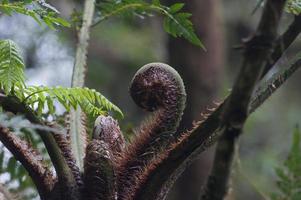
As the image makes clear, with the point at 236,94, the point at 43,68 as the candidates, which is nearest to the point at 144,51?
the point at 43,68

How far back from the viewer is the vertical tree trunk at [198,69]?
8.27 ft

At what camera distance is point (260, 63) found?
0.60m

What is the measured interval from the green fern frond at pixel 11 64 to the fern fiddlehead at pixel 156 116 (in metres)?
0.17

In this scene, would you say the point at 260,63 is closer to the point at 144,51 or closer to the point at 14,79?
the point at 14,79

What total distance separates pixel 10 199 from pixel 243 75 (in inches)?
18.1

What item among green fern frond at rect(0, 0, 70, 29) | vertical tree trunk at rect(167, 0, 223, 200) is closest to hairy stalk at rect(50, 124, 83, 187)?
green fern frond at rect(0, 0, 70, 29)

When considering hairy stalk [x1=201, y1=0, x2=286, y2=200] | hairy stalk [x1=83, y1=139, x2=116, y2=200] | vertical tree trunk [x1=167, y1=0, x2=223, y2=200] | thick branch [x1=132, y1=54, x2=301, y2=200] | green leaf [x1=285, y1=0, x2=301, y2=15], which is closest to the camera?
hairy stalk [x1=201, y1=0, x2=286, y2=200]

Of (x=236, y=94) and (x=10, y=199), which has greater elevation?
(x=236, y=94)

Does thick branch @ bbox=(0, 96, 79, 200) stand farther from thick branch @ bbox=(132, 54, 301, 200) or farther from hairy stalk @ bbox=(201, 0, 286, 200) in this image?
hairy stalk @ bbox=(201, 0, 286, 200)

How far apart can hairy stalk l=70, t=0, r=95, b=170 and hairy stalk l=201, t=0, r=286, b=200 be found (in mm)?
394

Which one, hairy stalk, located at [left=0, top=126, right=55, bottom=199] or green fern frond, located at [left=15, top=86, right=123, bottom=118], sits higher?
green fern frond, located at [left=15, top=86, right=123, bottom=118]

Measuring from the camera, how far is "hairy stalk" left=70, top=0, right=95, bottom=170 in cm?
106

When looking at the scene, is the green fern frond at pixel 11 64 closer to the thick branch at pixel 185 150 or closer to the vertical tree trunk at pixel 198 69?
the thick branch at pixel 185 150

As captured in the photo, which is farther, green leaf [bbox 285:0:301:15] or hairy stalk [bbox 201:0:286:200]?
green leaf [bbox 285:0:301:15]
